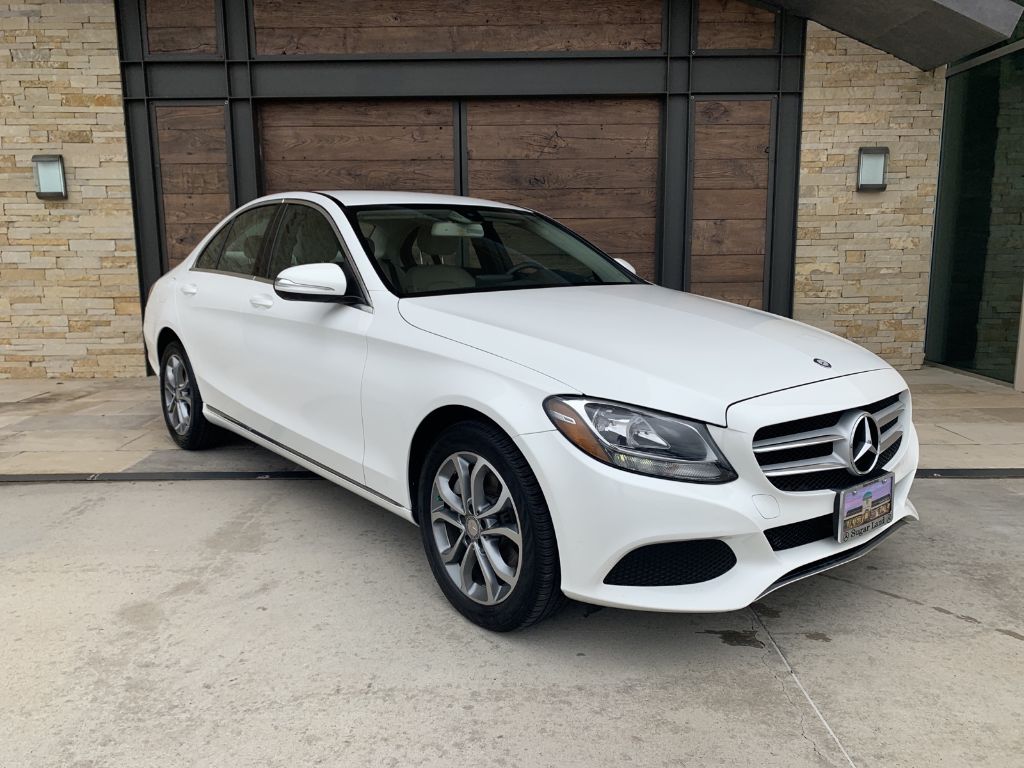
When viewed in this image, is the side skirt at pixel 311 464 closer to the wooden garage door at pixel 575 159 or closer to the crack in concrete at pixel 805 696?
the crack in concrete at pixel 805 696

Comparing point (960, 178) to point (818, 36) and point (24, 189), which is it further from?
point (24, 189)

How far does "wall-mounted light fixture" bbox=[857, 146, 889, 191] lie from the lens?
7.50 metres

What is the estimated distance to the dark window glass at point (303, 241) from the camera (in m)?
3.55

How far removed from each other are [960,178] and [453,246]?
19.7 ft

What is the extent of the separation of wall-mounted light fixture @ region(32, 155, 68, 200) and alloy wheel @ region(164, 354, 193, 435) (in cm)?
347

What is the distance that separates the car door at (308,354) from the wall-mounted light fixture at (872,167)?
5.64 meters

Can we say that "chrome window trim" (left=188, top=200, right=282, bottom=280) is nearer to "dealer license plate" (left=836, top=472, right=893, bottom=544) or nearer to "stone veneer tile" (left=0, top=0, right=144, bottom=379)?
"dealer license plate" (left=836, top=472, right=893, bottom=544)

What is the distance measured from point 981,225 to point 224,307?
6.61 m

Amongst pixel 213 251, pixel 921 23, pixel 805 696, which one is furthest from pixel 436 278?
pixel 921 23

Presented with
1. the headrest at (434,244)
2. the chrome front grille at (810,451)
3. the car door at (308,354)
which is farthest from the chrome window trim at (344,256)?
the chrome front grille at (810,451)

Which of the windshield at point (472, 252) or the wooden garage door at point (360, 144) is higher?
the wooden garage door at point (360, 144)

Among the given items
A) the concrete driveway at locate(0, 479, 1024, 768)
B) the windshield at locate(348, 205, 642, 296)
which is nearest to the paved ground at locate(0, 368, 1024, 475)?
the concrete driveway at locate(0, 479, 1024, 768)

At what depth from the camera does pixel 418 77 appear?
737cm

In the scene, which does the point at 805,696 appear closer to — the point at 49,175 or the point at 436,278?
the point at 436,278
